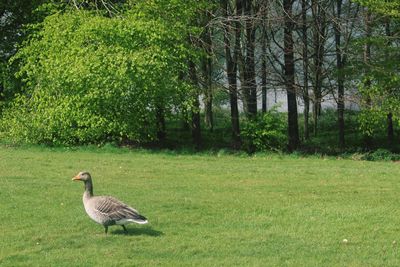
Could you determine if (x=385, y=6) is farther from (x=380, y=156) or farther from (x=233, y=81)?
(x=233, y=81)

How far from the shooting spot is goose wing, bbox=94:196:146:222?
1009 cm

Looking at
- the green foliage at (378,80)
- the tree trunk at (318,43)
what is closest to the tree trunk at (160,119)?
the tree trunk at (318,43)

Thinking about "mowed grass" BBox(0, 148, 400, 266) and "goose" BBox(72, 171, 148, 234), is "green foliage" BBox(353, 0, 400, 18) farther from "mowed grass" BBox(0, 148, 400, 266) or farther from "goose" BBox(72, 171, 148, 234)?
"goose" BBox(72, 171, 148, 234)

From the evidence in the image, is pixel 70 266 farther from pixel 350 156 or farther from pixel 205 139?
pixel 205 139

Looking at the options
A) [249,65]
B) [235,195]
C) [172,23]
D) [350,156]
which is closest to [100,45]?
[172,23]

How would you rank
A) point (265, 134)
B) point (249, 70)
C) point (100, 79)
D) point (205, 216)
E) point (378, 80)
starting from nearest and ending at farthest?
point (205, 216) → point (100, 79) → point (265, 134) → point (378, 80) → point (249, 70)

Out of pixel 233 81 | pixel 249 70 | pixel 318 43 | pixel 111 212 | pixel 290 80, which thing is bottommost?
pixel 111 212

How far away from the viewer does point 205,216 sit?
12.2 m

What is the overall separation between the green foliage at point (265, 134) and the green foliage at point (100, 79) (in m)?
3.96

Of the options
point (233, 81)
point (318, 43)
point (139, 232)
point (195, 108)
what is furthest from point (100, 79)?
point (139, 232)

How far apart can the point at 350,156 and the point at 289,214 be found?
50.5ft

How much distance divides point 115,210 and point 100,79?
15.6 m

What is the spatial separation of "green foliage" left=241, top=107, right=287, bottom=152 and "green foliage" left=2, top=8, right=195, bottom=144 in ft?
13.0

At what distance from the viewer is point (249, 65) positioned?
32219mm
